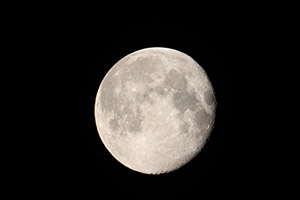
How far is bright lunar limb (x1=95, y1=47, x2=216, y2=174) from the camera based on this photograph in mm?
3984

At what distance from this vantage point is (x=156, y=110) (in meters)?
3.94

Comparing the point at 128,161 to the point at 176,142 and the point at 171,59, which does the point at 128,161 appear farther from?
the point at 171,59

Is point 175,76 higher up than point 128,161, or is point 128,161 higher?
point 175,76

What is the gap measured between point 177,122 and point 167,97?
16.3 inches

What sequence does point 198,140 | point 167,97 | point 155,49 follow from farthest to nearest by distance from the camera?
point 155,49 → point 198,140 → point 167,97

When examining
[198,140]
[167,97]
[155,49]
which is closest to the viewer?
[167,97]

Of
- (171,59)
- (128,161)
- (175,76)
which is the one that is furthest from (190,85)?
(128,161)

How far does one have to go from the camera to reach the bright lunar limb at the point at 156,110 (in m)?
3.98

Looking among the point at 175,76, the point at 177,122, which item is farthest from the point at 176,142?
the point at 175,76

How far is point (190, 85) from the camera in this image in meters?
4.16

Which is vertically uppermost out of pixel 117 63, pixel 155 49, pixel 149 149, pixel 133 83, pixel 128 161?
pixel 155 49

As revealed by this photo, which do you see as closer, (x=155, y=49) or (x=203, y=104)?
(x=203, y=104)

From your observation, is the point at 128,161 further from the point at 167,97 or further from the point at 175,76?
the point at 175,76

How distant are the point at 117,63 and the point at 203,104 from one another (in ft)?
5.70
